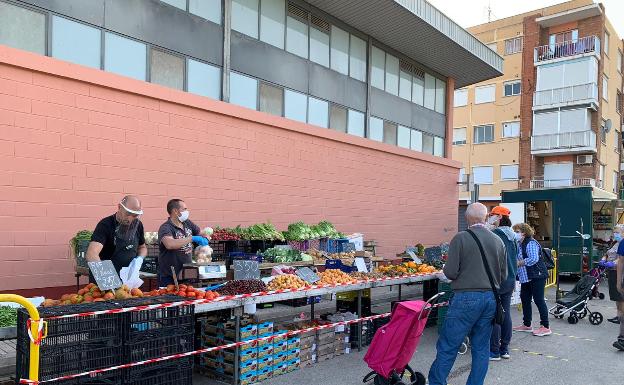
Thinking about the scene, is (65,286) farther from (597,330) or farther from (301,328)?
(597,330)

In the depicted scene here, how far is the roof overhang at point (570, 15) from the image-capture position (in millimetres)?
32688

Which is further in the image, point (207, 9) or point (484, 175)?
point (484, 175)

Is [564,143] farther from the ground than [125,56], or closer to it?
farther from the ground

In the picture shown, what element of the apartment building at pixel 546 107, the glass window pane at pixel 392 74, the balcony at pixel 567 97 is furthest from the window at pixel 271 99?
the balcony at pixel 567 97

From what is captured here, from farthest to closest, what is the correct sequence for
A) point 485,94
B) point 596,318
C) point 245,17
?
point 485,94 < point 245,17 < point 596,318

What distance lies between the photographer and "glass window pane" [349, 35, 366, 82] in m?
15.5

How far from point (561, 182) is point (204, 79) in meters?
29.7

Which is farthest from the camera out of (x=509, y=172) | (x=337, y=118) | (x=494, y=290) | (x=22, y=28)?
(x=509, y=172)

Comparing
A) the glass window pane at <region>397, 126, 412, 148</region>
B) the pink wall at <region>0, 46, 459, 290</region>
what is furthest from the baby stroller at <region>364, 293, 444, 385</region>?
the glass window pane at <region>397, 126, 412, 148</region>

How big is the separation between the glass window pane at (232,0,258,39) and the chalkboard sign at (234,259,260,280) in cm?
694

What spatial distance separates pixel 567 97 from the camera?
3328 cm

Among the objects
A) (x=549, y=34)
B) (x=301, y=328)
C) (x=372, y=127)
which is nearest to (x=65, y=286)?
(x=301, y=328)

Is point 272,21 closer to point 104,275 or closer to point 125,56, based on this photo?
point 125,56

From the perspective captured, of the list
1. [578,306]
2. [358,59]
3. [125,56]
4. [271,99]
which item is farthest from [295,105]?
[578,306]
